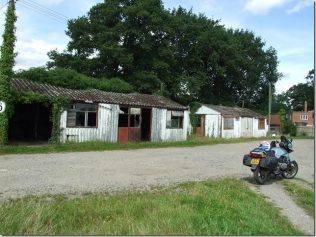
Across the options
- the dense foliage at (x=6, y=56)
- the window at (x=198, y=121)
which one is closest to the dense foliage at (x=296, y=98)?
the window at (x=198, y=121)

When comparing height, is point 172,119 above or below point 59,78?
below

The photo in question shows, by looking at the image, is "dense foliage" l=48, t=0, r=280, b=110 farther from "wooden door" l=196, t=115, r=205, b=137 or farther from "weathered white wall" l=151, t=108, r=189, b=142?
"weathered white wall" l=151, t=108, r=189, b=142

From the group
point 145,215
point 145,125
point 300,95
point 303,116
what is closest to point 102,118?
point 145,125

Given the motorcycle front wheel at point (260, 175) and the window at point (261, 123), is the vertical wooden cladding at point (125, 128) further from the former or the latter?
the window at point (261, 123)

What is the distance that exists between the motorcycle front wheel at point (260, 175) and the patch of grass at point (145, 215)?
240cm

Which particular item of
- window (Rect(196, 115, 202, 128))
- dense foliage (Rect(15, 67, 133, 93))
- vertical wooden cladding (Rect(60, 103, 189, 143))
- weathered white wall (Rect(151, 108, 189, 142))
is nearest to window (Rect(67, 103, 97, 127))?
vertical wooden cladding (Rect(60, 103, 189, 143))

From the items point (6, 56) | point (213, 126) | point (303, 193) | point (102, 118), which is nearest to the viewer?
point (303, 193)

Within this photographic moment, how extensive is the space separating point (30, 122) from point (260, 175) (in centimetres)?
2133

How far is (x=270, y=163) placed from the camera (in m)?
11.8

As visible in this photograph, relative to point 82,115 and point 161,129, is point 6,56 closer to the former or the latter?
point 82,115

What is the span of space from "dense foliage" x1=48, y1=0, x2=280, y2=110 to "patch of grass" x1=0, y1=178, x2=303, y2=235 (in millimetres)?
37818

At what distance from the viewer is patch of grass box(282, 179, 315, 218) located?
352 inches

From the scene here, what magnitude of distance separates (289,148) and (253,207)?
537 centimetres

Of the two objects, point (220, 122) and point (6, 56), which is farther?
point (220, 122)
